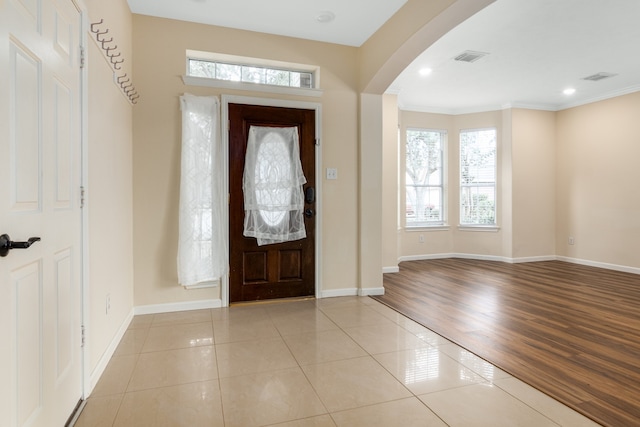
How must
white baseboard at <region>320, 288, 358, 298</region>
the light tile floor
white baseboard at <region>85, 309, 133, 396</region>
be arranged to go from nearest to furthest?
the light tile floor → white baseboard at <region>85, 309, 133, 396</region> → white baseboard at <region>320, 288, 358, 298</region>

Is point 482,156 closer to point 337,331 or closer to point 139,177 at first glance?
point 337,331

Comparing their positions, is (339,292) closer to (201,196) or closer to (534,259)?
(201,196)

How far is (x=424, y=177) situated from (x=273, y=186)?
3892mm

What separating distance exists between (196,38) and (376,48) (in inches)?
70.7

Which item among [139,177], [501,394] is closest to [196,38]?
[139,177]

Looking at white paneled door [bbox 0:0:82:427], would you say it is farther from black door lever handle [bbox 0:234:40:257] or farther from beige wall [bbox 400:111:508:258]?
beige wall [bbox 400:111:508:258]

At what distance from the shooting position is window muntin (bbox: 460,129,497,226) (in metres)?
6.43

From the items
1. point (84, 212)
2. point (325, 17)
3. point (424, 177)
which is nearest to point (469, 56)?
point (325, 17)

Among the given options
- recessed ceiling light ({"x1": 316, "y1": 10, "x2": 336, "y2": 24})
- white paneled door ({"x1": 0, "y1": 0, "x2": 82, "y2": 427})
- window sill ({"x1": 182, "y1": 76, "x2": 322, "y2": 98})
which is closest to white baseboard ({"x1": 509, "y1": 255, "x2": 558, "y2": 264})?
window sill ({"x1": 182, "y1": 76, "x2": 322, "y2": 98})

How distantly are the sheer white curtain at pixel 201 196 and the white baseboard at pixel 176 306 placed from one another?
211 millimetres

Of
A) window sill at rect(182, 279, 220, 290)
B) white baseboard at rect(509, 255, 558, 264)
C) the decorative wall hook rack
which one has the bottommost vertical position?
white baseboard at rect(509, 255, 558, 264)

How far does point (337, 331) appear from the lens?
2.84 metres

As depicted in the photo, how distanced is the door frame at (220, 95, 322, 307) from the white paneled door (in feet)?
5.46

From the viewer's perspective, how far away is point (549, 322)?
10.1 feet
